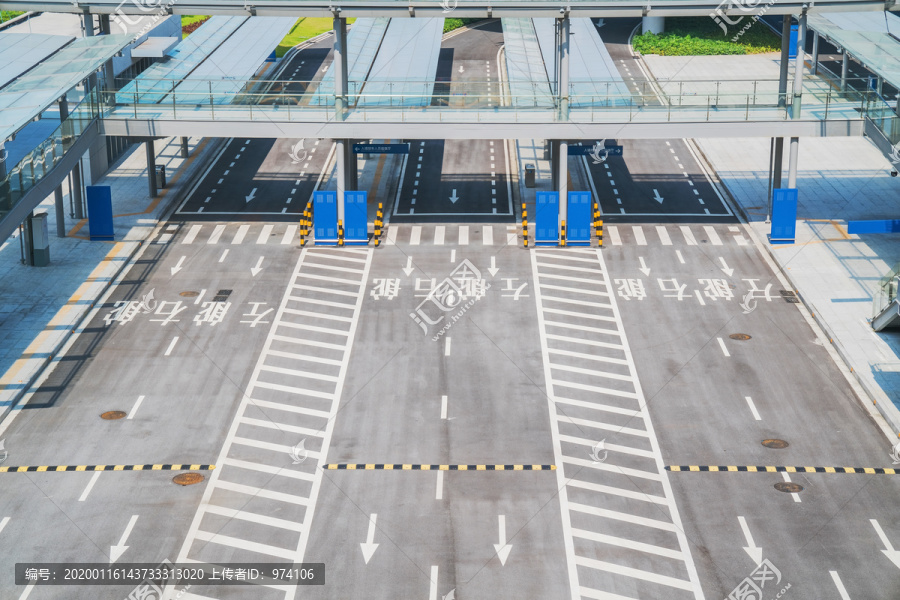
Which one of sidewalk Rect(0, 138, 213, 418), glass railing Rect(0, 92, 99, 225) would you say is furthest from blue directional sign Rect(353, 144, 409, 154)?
glass railing Rect(0, 92, 99, 225)

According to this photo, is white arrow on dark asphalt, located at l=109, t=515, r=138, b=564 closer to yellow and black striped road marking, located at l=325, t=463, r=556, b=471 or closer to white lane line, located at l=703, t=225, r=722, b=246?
yellow and black striped road marking, located at l=325, t=463, r=556, b=471

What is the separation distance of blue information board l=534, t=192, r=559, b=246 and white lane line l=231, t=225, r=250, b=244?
1324 cm

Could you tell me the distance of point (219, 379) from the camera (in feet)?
140

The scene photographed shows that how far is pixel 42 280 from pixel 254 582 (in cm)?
2362

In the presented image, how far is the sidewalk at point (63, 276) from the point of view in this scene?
44.1m

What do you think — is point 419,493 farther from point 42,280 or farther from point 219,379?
point 42,280

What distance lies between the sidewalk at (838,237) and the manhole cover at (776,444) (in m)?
3.88

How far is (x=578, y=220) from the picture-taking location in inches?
2168

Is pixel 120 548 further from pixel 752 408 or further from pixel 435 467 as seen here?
pixel 752 408

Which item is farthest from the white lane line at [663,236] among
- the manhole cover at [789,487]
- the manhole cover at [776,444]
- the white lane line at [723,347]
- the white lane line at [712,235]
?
the manhole cover at [789,487]

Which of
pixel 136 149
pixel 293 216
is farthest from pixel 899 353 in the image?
pixel 136 149

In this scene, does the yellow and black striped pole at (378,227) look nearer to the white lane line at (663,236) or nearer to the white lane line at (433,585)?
the white lane line at (663,236)

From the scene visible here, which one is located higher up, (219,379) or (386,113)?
(386,113)

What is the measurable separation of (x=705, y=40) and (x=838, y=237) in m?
37.2
